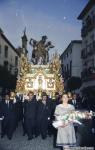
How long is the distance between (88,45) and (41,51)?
876 inches

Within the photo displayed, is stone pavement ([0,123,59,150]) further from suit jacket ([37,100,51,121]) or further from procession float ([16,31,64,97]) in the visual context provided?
procession float ([16,31,64,97])

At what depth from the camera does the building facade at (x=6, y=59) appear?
48094mm

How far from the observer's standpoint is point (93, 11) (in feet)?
170

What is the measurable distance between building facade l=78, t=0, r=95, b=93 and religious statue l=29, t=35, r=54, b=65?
55.1 feet

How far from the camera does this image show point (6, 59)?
63906mm

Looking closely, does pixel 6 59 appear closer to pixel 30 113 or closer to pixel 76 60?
pixel 76 60

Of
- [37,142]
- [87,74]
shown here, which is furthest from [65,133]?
[87,74]

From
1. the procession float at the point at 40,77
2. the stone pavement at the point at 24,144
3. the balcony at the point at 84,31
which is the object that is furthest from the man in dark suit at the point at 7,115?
the balcony at the point at 84,31

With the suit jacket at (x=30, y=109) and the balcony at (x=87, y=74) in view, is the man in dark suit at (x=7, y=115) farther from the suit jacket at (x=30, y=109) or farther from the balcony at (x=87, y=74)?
the balcony at (x=87, y=74)

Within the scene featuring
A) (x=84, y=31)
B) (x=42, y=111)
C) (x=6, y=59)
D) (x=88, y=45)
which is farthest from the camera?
(x=6, y=59)

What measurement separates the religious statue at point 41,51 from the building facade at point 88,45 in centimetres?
1680

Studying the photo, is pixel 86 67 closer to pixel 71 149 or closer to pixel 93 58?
pixel 93 58

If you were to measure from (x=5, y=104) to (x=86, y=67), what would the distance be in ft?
136

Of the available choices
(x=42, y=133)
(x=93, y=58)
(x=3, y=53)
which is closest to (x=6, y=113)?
(x=42, y=133)
